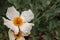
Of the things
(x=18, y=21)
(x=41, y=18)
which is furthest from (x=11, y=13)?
(x=41, y=18)

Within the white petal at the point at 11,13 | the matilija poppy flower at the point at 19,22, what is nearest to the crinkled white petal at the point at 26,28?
the matilija poppy flower at the point at 19,22

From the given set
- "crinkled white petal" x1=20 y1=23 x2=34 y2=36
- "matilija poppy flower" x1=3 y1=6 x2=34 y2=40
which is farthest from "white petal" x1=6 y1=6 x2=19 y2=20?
"crinkled white petal" x1=20 y1=23 x2=34 y2=36

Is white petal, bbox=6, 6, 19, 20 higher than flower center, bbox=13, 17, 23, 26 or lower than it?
higher

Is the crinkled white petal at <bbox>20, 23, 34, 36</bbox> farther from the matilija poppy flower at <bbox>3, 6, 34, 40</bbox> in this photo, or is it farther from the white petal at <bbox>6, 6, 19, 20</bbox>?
the white petal at <bbox>6, 6, 19, 20</bbox>

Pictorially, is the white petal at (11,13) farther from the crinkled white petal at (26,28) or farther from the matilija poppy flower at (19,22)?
the crinkled white petal at (26,28)

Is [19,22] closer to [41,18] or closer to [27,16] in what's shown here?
[27,16]

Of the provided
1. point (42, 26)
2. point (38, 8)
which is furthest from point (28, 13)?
point (42, 26)

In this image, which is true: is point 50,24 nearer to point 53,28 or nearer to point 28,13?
point 53,28
